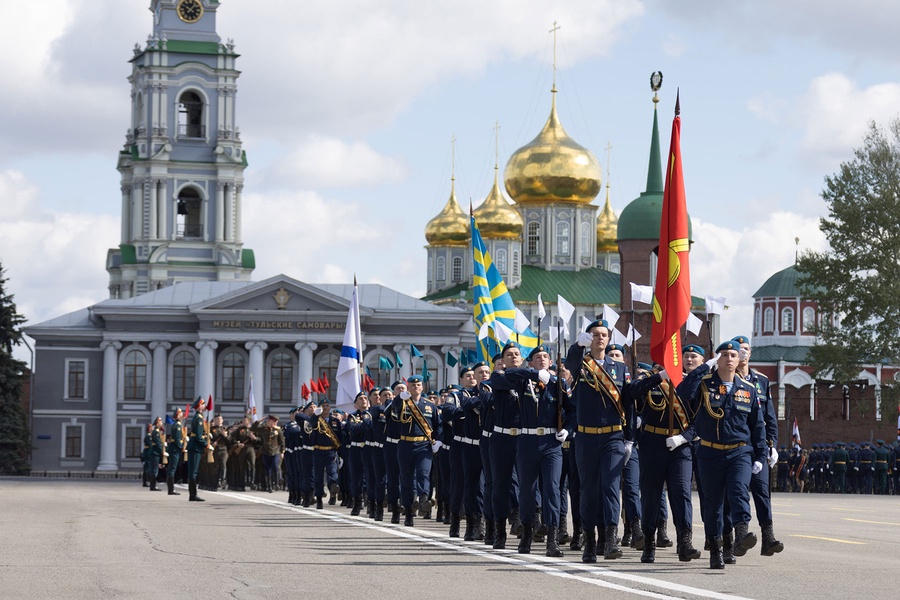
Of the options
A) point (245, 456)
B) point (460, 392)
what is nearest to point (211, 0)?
point (245, 456)

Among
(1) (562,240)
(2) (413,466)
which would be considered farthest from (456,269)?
(2) (413,466)

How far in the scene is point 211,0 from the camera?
93250 mm

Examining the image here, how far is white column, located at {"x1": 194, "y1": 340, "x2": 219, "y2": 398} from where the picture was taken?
257 ft

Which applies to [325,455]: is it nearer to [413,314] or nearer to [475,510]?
[475,510]

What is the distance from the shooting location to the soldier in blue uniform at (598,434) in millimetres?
14125

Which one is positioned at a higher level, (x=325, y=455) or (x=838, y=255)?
(x=838, y=255)

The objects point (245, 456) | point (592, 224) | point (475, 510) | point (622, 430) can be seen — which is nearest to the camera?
point (622, 430)

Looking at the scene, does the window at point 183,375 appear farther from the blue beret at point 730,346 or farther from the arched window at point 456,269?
the blue beret at point 730,346

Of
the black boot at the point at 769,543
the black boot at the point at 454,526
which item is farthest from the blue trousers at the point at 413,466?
the black boot at the point at 769,543

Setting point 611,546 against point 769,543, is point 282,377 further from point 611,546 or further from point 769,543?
point 769,543

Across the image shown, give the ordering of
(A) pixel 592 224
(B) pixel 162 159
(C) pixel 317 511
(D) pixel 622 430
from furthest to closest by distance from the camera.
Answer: (A) pixel 592 224, (B) pixel 162 159, (C) pixel 317 511, (D) pixel 622 430

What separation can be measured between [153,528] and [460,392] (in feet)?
12.1

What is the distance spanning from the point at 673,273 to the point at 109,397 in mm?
66029

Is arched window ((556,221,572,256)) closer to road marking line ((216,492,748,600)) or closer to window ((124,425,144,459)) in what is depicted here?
window ((124,425,144,459))
